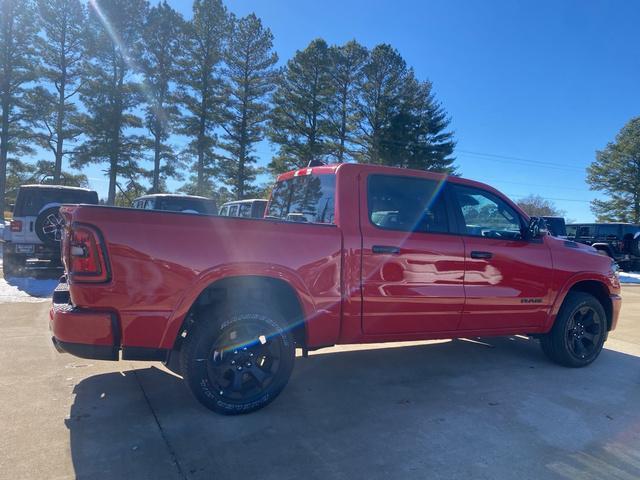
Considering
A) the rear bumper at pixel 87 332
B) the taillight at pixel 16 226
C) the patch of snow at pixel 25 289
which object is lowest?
the patch of snow at pixel 25 289

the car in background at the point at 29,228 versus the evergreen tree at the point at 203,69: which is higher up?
the evergreen tree at the point at 203,69

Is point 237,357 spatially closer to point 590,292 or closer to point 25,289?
point 590,292

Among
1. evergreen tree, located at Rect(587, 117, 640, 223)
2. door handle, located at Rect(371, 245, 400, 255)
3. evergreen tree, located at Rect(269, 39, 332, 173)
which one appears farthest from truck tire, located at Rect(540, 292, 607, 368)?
evergreen tree, located at Rect(587, 117, 640, 223)

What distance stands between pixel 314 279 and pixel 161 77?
3028 centimetres

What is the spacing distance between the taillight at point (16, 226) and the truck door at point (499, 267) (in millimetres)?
9315

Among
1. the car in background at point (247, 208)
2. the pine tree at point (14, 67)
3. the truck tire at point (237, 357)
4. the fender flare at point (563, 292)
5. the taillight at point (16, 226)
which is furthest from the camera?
the pine tree at point (14, 67)

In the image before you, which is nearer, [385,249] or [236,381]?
[236,381]

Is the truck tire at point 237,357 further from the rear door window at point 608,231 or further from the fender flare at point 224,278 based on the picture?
the rear door window at point 608,231

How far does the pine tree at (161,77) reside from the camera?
95.4 ft

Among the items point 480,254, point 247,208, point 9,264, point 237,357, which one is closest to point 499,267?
point 480,254

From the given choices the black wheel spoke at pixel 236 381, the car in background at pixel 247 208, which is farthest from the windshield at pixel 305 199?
the car in background at pixel 247 208

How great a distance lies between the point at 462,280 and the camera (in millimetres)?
4219

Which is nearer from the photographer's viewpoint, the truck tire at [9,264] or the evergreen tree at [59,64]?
the truck tire at [9,264]

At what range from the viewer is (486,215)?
454cm
